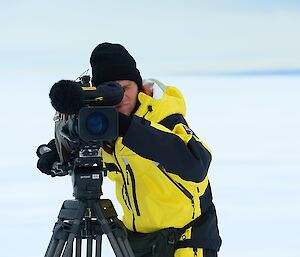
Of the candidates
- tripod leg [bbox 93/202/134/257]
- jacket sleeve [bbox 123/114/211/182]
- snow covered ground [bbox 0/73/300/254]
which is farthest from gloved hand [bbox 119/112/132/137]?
snow covered ground [bbox 0/73/300/254]

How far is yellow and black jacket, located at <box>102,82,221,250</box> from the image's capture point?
2.12 m

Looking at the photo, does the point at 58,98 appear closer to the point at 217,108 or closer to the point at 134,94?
the point at 134,94

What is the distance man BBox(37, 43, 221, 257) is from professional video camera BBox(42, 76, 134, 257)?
0.20 meters

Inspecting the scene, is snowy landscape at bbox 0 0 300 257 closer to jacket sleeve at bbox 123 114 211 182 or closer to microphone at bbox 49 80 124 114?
jacket sleeve at bbox 123 114 211 182

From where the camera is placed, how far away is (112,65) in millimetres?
2348

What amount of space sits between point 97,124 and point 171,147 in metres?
0.27

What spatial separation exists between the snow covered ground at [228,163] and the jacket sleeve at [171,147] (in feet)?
2.78

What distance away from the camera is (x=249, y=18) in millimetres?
8062

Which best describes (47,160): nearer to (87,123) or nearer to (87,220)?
(87,220)

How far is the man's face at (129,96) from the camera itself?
7.42 feet

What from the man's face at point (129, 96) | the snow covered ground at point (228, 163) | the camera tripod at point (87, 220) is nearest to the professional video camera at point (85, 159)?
the camera tripod at point (87, 220)

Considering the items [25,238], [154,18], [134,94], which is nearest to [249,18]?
[154,18]

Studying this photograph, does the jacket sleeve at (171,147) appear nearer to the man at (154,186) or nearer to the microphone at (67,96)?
the man at (154,186)

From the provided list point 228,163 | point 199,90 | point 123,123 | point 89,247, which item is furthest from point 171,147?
point 199,90
